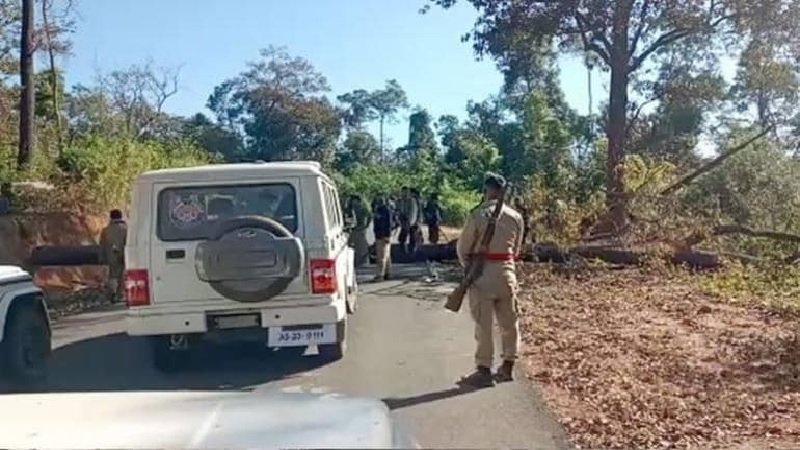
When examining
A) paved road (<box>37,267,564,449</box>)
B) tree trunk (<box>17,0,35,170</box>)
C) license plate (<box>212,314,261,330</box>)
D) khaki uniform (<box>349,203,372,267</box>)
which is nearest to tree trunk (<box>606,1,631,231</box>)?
khaki uniform (<box>349,203,372,267</box>)

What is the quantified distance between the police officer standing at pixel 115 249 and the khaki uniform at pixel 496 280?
8.06m

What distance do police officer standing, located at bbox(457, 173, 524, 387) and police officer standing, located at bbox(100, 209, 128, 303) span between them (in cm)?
807

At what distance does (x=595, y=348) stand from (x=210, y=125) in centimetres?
5108

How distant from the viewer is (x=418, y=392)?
28.2ft

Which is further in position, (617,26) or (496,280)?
(617,26)

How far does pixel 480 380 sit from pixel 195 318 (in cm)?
269

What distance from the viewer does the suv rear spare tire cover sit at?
8.98 meters

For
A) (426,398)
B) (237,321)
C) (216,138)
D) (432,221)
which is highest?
(216,138)

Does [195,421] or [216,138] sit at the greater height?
[216,138]

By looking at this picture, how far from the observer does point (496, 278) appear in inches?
349

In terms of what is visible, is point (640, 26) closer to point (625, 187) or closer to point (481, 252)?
point (625, 187)

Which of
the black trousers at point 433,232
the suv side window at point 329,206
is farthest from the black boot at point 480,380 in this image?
the black trousers at point 433,232

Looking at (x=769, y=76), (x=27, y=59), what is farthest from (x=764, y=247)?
(x=27, y=59)

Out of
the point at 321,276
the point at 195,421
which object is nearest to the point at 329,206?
the point at 321,276
